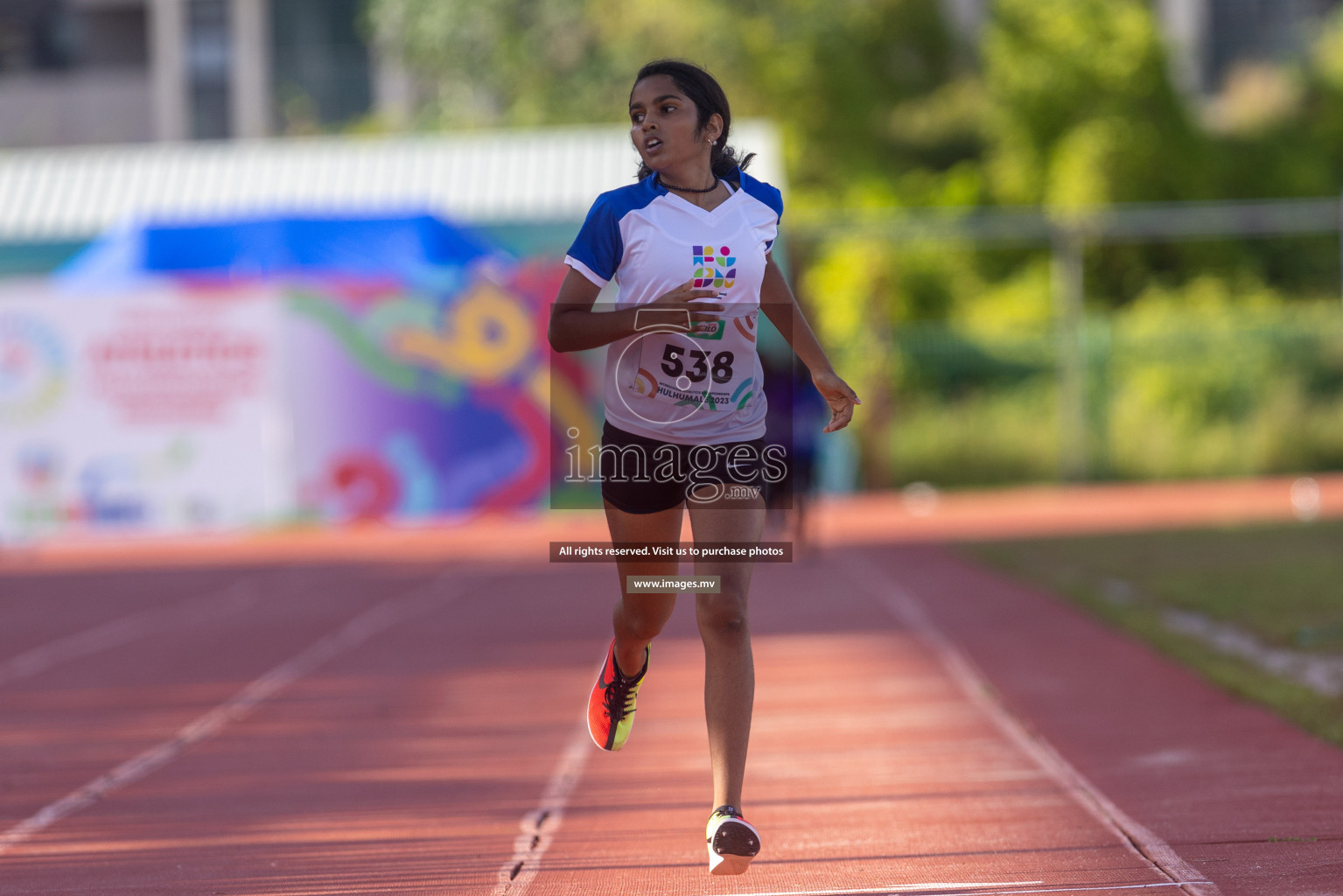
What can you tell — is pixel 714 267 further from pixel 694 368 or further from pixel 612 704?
pixel 612 704

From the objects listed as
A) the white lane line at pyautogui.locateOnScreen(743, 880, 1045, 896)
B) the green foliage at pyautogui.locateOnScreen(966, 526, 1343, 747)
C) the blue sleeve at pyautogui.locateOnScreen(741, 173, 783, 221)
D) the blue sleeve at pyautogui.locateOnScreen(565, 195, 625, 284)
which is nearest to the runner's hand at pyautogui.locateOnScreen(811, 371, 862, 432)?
the blue sleeve at pyautogui.locateOnScreen(741, 173, 783, 221)

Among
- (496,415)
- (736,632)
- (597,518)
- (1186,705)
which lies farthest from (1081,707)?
(496,415)

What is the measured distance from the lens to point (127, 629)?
423 inches

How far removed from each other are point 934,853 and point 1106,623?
17.1 feet

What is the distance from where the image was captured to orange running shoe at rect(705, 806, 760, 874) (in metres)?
3.70

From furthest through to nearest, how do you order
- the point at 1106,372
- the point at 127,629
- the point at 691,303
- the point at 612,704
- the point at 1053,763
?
the point at 1106,372 < the point at 127,629 < the point at 1053,763 < the point at 612,704 < the point at 691,303

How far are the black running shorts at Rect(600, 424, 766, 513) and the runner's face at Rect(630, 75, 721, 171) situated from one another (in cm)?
67

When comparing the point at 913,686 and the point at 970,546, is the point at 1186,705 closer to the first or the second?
the point at 913,686

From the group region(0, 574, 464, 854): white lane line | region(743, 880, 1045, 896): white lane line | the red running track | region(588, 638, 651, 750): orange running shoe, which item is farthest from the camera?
region(0, 574, 464, 854): white lane line

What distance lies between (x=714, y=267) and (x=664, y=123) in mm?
378

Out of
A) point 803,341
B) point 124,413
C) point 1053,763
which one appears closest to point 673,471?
point 803,341

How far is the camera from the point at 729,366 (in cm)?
403

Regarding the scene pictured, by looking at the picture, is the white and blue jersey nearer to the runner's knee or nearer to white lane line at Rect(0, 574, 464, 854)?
the runner's knee

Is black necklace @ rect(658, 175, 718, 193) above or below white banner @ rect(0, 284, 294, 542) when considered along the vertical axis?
above
